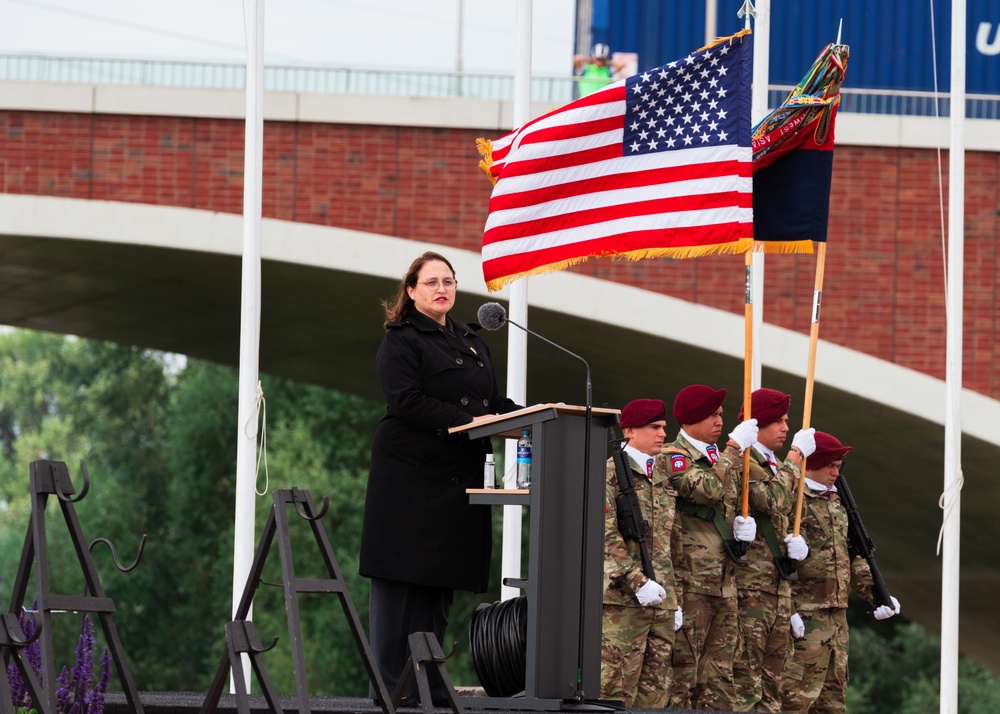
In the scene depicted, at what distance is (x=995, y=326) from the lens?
12.5m

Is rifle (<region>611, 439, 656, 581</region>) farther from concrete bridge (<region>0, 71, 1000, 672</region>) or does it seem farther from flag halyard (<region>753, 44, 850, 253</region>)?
concrete bridge (<region>0, 71, 1000, 672</region>)

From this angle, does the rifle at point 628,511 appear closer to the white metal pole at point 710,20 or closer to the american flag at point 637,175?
the american flag at point 637,175

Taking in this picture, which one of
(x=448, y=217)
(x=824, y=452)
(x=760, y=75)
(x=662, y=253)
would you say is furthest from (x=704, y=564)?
(x=448, y=217)

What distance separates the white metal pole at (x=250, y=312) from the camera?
361 inches

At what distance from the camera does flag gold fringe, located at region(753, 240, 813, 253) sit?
7.29 metres

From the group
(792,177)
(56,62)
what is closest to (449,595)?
(792,177)

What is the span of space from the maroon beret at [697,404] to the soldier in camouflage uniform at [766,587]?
0.41 m

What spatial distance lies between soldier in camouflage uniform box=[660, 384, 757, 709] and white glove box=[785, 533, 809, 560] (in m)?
0.32

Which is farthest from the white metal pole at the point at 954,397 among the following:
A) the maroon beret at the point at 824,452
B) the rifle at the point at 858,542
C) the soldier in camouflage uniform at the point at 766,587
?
the soldier in camouflage uniform at the point at 766,587

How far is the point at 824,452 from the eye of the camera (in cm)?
791

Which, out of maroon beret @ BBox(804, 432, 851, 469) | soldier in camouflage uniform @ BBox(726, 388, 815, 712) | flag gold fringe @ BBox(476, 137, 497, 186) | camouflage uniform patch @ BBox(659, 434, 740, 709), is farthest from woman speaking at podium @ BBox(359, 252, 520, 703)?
maroon beret @ BBox(804, 432, 851, 469)

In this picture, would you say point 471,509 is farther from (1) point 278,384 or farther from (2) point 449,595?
(1) point 278,384

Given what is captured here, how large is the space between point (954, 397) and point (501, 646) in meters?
5.40

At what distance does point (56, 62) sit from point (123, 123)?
3.15 ft
